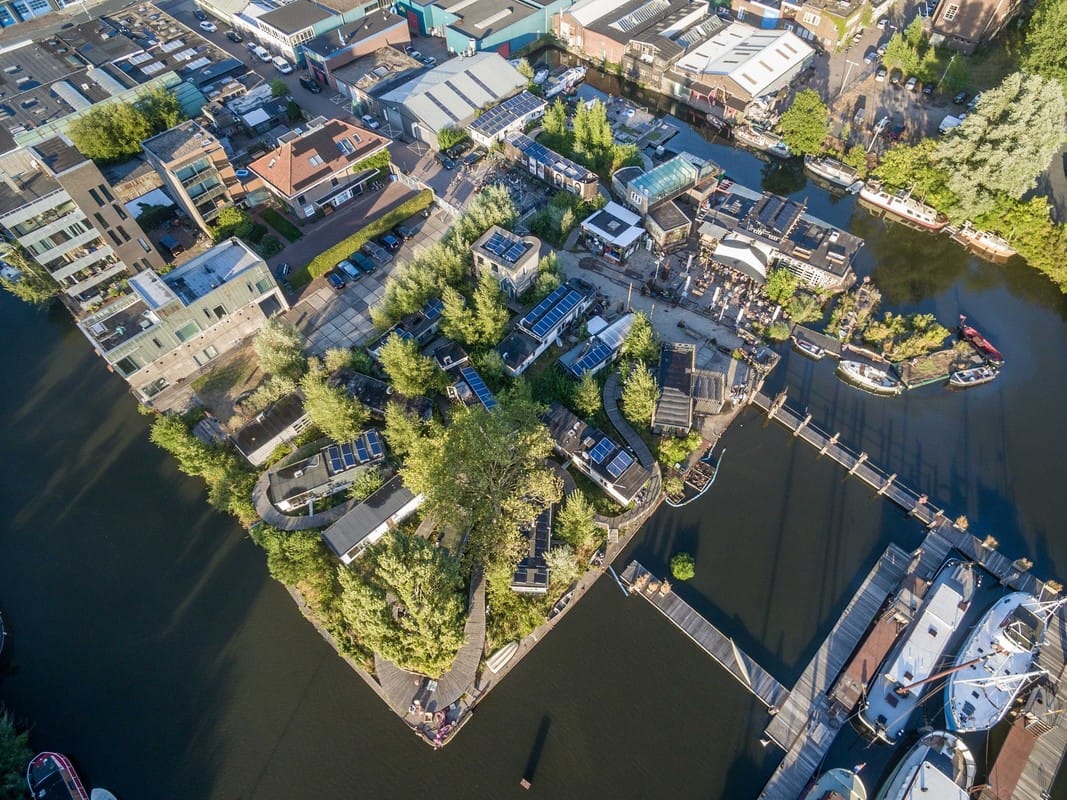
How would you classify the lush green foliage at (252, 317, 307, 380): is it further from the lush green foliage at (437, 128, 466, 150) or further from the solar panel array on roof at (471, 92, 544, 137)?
the solar panel array on roof at (471, 92, 544, 137)

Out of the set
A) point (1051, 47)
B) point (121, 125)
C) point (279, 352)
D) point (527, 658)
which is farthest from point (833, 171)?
point (121, 125)

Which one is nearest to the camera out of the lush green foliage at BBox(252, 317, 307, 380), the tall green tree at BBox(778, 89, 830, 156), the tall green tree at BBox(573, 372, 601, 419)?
the tall green tree at BBox(573, 372, 601, 419)

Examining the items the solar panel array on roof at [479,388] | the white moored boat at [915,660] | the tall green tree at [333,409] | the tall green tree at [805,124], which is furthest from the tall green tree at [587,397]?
the tall green tree at [805,124]

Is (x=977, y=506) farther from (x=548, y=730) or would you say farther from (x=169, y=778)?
(x=169, y=778)

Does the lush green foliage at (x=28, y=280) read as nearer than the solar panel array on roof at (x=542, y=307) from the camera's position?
No

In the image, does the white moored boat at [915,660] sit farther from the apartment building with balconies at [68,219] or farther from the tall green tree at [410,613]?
the apartment building with balconies at [68,219]

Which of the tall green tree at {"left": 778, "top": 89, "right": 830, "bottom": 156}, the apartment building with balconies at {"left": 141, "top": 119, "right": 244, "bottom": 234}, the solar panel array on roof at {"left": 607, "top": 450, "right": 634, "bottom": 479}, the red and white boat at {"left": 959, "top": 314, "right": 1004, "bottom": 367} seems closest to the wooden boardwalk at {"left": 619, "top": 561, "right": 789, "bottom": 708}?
the solar panel array on roof at {"left": 607, "top": 450, "right": 634, "bottom": 479}
